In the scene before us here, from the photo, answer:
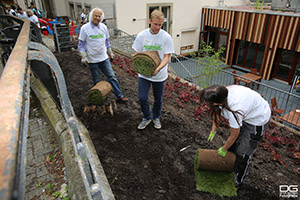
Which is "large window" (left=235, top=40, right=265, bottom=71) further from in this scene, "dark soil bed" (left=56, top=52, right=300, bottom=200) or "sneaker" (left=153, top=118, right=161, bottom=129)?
"sneaker" (left=153, top=118, right=161, bottom=129)

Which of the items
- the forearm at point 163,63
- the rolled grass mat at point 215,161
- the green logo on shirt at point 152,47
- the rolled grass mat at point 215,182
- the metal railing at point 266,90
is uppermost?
the green logo on shirt at point 152,47

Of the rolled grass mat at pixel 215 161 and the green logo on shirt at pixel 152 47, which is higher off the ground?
the green logo on shirt at pixel 152 47

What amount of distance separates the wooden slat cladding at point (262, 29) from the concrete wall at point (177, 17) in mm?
A: 1302

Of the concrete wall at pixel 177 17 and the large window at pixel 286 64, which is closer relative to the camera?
the concrete wall at pixel 177 17

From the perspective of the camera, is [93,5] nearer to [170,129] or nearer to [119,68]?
[119,68]

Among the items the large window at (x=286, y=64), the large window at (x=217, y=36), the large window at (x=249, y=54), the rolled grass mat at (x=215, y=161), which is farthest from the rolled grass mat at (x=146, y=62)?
the large window at (x=217, y=36)

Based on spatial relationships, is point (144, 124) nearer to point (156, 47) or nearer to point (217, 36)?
point (156, 47)

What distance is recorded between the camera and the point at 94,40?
4.68 m

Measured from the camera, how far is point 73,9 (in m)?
18.3

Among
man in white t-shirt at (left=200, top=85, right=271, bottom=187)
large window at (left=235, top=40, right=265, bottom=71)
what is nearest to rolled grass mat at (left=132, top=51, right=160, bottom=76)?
man in white t-shirt at (left=200, top=85, right=271, bottom=187)

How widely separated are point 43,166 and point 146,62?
232 centimetres

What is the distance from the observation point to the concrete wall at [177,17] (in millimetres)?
14008

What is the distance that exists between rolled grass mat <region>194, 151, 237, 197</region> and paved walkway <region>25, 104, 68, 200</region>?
6.50 ft

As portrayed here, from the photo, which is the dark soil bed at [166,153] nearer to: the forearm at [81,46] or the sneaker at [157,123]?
the sneaker at [157,123]
